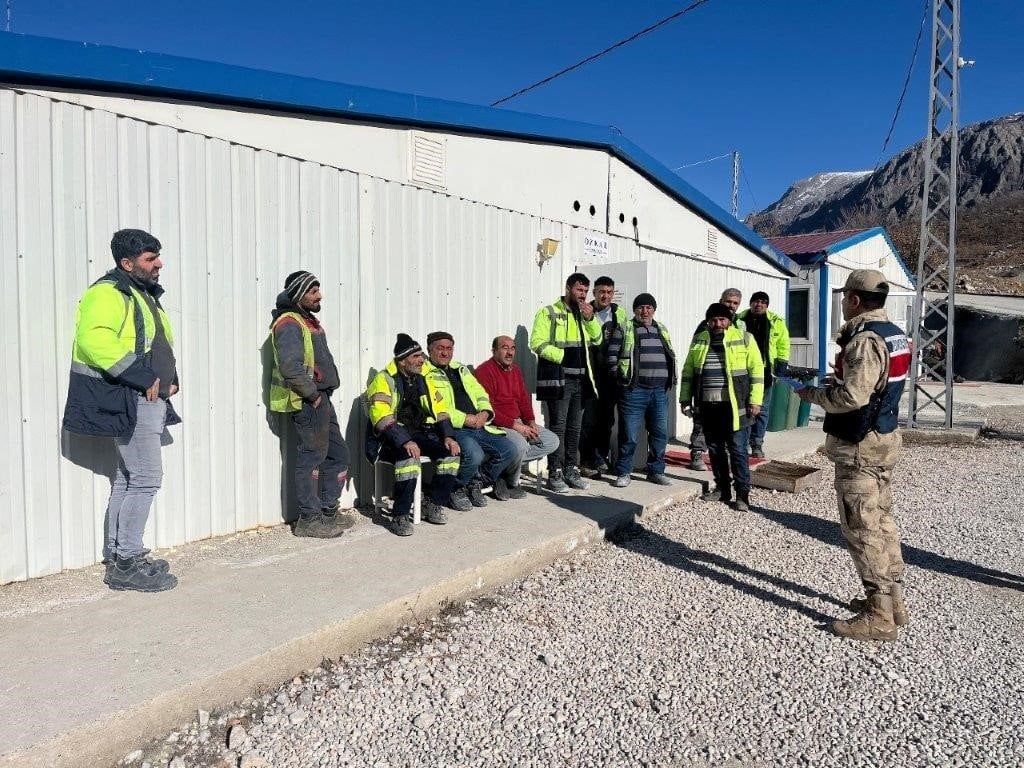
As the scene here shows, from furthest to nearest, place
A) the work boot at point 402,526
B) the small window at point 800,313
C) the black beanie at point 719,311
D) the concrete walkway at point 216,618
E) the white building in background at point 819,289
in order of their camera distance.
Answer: the small window at point 800,313
the white building in background at point 819,289
the black beanie at point 719,311
the work boot at point 402,526
the concrete walkway at point 216,618

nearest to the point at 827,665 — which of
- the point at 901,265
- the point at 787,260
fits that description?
the point at 787,260

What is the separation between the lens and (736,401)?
5.79m

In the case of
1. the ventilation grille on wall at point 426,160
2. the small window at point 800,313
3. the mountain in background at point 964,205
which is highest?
the mountain in background at point 964,205

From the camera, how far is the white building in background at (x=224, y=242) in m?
3.59

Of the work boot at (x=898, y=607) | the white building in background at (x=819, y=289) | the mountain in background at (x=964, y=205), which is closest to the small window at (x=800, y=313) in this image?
the white building in background at (x=819, y=289)

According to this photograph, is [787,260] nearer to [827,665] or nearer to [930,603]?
[930,603]

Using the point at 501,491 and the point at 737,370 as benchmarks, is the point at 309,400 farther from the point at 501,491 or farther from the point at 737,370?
the point at 737,370

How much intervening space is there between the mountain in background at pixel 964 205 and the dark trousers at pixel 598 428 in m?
32.2

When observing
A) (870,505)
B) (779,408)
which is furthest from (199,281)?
(779,408)

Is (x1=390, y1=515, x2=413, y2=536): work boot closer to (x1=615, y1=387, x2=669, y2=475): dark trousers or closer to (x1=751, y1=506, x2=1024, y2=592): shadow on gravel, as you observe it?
(x1=615, y1=387, x2=669, y2=475): dark trousers

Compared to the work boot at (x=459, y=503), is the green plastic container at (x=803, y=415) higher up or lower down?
higher up

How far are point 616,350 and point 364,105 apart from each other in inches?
117

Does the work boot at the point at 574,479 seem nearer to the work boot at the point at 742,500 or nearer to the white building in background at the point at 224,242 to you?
the white building in background at the point at 224,242

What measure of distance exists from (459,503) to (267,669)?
96.5 inches
